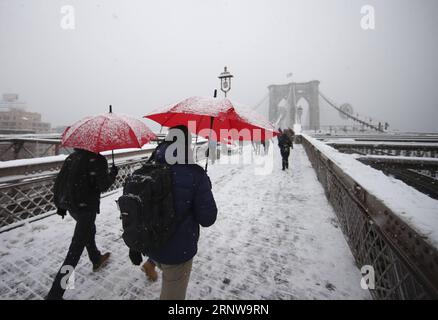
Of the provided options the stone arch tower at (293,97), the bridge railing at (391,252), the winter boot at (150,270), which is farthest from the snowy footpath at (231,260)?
the stone arch tower at (293,97)

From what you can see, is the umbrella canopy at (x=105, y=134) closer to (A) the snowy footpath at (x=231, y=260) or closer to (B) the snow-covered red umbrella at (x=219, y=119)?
(B) the snow-covered red umbrella at (x=219, y=119)

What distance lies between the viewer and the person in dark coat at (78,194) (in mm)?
2260

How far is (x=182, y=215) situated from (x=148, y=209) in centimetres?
26

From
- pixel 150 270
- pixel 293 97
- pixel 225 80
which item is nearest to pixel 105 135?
pixel 150 270

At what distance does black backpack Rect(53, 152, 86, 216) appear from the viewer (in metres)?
2.25

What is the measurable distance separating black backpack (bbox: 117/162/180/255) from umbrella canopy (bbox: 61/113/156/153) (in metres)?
0.83

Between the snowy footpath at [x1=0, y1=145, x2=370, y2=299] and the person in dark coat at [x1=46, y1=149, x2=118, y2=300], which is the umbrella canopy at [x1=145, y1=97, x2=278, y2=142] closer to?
the person in dark coat at [x1=46, y1=149, x2=118, y2=300]

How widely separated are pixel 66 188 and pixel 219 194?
4.29 m

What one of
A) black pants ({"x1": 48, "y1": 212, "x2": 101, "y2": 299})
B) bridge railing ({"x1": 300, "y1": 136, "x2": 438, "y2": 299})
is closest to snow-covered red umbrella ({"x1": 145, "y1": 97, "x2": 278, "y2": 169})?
bridge railing ({"x1": 300, "y1": 136, "x2": 438, "y2": 299})

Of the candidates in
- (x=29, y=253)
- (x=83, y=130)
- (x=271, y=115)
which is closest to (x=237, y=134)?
(x=83, y=130)
